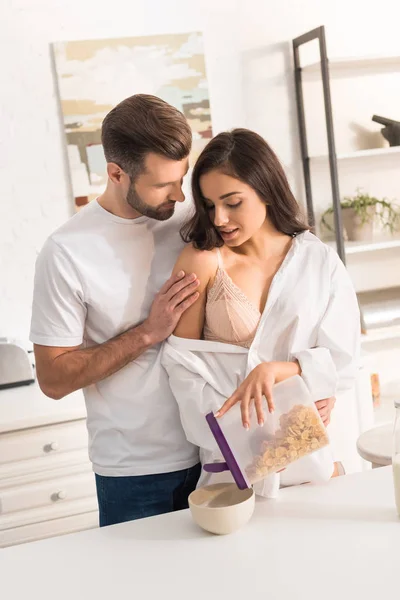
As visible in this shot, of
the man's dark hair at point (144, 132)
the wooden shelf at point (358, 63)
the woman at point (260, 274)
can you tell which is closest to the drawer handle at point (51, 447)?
the woman at point (260, 274)

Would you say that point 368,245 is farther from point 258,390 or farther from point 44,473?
point 258,390

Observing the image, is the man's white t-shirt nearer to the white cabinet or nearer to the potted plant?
the white cabinet

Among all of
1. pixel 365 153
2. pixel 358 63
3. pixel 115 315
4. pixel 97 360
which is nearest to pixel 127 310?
pixel 115 315

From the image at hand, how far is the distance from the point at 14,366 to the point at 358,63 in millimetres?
2087

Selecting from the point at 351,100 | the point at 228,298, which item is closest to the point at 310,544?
the point at 228,298

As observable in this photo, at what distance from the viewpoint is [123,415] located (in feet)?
5.93

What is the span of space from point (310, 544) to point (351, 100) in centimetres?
279

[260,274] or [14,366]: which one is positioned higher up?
[260,274]

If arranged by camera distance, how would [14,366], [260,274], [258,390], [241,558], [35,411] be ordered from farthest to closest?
[14,366] → [35,411] → [260,274] → [258,390] → [241,558]

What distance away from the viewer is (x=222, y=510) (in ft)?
4.59

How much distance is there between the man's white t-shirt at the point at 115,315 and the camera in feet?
5.76

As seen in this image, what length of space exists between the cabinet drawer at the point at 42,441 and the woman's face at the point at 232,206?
1.37 meters

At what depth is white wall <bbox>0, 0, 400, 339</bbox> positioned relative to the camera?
3.33m

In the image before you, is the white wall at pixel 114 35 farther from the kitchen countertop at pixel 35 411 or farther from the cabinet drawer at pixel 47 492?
the cabinet drawer at pixel 47 492
